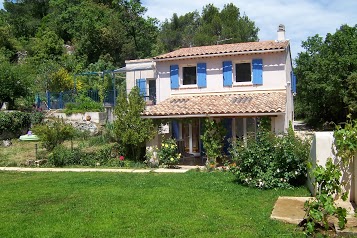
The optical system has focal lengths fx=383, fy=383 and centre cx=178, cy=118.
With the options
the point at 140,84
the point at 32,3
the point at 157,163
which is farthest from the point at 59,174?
the point at 32,3

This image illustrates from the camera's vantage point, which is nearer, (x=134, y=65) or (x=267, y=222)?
(x=267, y=222)

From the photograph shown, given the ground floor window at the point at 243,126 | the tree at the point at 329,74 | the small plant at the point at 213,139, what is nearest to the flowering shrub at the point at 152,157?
the small plant at the point at 213,139

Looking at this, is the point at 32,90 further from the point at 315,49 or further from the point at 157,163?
the point at 315,49

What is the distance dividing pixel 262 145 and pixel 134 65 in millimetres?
18454

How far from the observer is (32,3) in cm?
6656

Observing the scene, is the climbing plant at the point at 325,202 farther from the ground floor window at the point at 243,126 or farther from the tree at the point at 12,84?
the tree at the point at 12,84

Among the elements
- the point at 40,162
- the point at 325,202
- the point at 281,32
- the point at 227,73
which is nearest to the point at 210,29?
the point at 281,32

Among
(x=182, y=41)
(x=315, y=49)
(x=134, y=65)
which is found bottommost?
(x=134, y=65)

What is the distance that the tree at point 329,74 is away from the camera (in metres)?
39.0

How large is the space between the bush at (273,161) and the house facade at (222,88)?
15.9 ft

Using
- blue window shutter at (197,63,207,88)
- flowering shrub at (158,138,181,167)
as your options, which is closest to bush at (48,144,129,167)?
flowering shrub at (158,138,181,167)

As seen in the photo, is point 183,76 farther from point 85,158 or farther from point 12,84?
point 12,84

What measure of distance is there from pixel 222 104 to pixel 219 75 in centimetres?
340

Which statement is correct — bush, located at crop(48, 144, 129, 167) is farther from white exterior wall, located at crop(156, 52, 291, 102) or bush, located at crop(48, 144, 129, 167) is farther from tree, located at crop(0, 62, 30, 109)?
tree, located at crop(0, 62, 30, 109)
